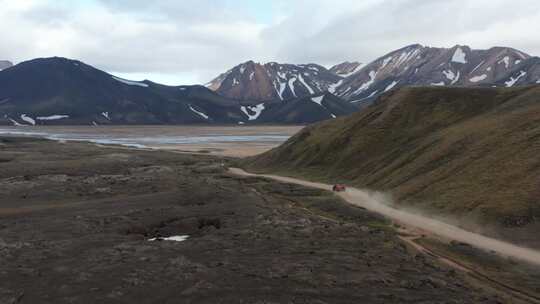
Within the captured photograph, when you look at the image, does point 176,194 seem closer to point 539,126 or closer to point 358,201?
point 358,201

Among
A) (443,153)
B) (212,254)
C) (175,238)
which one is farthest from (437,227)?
(175,238)

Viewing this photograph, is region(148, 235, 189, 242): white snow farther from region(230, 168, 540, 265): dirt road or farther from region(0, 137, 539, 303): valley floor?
region(230, 168, 540, 265): dirt road

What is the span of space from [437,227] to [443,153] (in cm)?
2735

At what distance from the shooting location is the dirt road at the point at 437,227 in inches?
1770

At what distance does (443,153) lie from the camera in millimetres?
81000

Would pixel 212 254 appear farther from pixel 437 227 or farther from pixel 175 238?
pixel 437 227

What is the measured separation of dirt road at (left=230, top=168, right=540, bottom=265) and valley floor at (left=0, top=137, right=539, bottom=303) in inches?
92.2

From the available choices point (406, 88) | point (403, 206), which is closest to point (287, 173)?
point (406, 88)

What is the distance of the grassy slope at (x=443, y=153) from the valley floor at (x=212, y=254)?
9.70 metres

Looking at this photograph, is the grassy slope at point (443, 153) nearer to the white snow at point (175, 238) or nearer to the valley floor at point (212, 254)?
the valley floor at point (212, 254)

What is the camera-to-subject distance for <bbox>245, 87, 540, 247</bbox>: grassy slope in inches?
2288

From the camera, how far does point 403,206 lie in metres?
68.7

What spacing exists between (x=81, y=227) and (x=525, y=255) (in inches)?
1612

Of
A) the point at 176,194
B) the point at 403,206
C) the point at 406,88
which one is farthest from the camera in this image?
the point at 406,88
